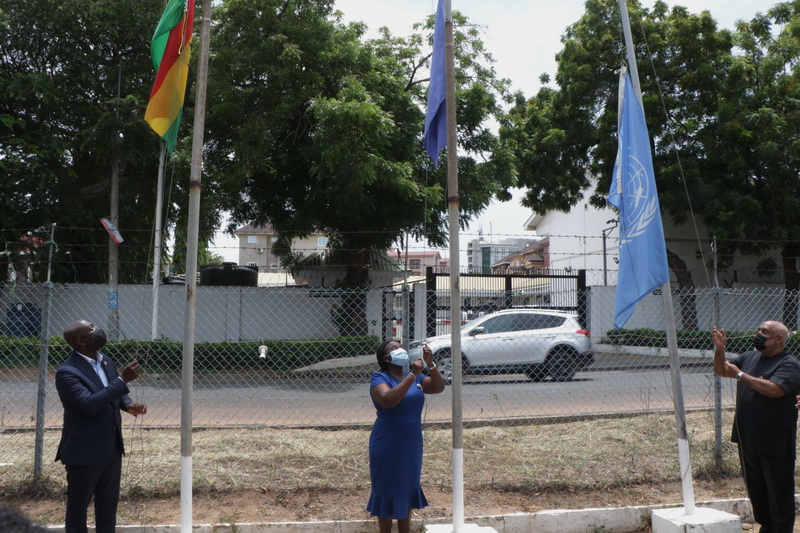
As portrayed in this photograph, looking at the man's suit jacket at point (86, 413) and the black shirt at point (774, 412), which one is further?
the black shirt at point (774, 412)

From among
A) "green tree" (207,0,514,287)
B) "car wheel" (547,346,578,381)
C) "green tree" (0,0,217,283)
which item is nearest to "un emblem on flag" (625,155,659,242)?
"car wheel" (547,346,578,381)

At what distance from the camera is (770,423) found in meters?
4.53

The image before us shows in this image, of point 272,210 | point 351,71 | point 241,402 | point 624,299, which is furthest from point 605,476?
point 272,210

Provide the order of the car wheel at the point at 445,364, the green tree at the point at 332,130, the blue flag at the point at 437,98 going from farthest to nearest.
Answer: the green tree at the point at 332,130 < the car wheel at the point at 445,364 < the blue flag at the point at 437,98

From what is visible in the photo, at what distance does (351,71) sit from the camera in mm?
17297

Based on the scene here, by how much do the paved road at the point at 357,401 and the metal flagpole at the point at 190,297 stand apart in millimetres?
3959

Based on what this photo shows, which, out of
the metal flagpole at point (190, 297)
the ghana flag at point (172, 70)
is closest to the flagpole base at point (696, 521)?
the metal flagpole at point (190, 297)

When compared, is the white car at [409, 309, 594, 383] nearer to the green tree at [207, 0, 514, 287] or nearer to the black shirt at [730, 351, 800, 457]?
the green tree at [207, 0, 514, 287]

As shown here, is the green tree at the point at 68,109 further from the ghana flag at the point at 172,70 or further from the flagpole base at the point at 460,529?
the flagpole base at the point at 460,529

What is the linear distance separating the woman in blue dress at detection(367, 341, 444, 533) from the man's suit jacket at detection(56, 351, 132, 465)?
1.58 m

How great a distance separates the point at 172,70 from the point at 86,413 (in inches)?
92.7

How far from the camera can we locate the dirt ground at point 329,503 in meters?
5.10

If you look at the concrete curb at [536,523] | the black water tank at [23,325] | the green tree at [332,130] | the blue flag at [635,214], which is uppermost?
the green tree at [332,130]

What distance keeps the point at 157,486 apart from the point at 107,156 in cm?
1639
